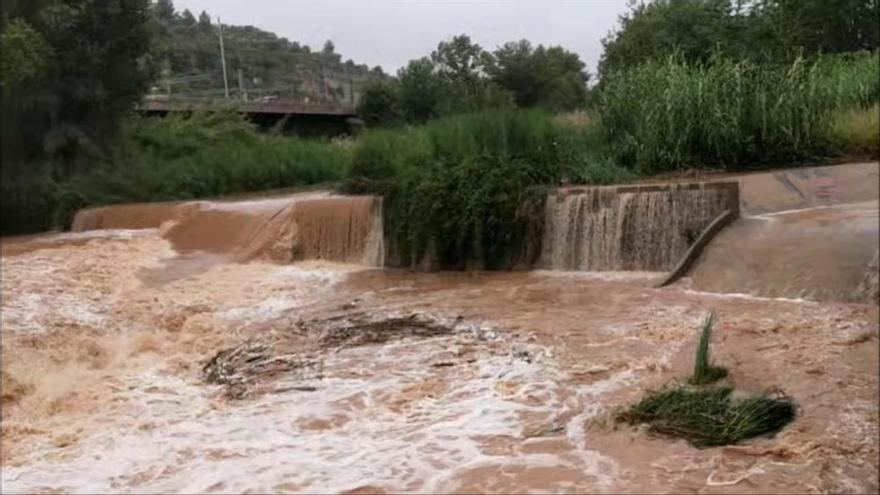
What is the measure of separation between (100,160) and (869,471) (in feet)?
51.9

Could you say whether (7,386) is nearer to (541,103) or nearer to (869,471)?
(869,471)

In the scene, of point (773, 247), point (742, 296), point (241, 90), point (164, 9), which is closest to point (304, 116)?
point (241, 90)

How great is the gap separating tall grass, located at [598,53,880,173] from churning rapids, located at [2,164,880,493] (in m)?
1.41

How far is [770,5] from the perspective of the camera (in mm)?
11578

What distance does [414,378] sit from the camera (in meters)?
5.47

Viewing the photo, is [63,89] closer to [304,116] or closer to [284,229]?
[284,229]

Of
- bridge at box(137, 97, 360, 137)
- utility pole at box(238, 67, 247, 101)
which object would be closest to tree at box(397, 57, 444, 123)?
bridge at box(137, 97, 360, 137)

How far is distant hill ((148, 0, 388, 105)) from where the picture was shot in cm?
2398

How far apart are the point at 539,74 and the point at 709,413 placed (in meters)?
10.2

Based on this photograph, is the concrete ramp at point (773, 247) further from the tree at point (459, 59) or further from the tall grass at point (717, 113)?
the tree at point (459, 59)

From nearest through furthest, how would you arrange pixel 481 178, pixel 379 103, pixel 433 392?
1. pixel 433 392
2. pixel 481 178
3. pixel 379 103

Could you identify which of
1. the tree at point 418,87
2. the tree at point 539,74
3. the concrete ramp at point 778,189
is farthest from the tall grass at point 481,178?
the tree at point 418,87

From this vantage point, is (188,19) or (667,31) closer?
(667,31)

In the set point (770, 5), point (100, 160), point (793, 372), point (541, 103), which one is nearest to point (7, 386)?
point (793, 372)
